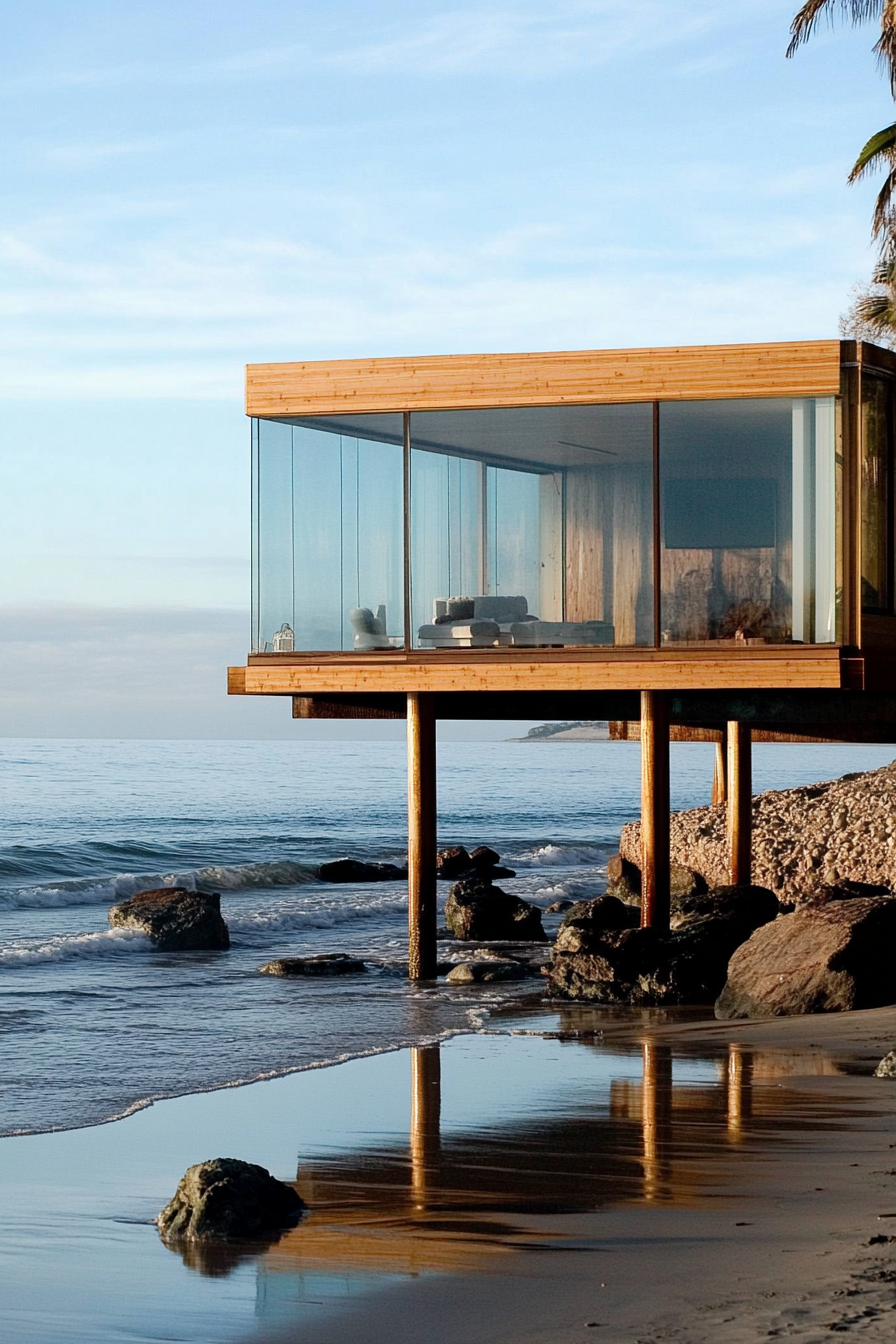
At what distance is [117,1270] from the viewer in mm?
7461

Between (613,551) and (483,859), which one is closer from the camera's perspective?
(613,551)

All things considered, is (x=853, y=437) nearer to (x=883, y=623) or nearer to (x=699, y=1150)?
(x=883, y=623)

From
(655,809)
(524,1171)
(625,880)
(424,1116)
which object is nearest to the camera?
(524,1171)

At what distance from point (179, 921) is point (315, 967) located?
4.47 metres

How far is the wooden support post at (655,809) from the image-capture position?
55.3 ft

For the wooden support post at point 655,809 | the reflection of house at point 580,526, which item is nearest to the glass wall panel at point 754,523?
the reflection of house at point 580,526

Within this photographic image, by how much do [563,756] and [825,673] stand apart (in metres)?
123

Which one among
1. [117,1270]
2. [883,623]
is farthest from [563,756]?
[117,1270]

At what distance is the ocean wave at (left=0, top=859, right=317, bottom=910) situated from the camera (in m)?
32.7

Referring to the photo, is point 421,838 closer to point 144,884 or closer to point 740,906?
point 740,906

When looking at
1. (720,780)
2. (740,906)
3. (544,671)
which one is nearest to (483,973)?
(740,906)

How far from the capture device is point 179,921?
23.3 meters

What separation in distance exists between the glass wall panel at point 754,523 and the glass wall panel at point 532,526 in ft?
1.27

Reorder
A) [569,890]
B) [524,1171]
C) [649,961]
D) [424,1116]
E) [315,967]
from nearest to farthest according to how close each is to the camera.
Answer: [524,1171], [424,1116], [649,961], [315,967], [569,890]
